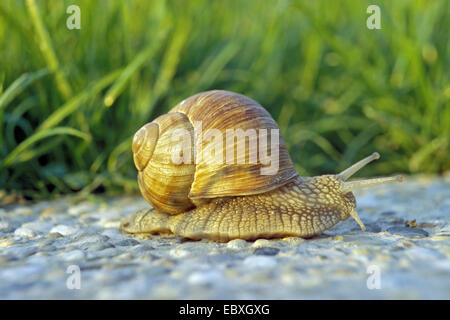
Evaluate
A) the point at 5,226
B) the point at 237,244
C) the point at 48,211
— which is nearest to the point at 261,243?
the point at 237,244

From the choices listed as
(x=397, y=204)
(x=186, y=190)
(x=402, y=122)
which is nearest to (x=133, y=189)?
(x=186, y=190)

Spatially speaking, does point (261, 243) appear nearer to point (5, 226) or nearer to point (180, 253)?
point (180, 253)

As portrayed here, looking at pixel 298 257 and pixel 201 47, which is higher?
pixel 201 47

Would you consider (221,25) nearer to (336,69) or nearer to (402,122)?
(336,69)

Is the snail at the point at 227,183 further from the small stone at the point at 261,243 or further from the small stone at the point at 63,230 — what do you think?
the small stone at the point at 63,230

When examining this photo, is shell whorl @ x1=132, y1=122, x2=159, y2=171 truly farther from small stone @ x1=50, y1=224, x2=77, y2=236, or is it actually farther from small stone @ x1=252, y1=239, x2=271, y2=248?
small stone @ x1=252, y1=239, x2=271, y2=248
